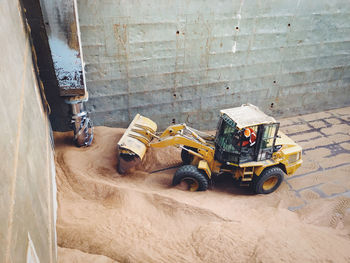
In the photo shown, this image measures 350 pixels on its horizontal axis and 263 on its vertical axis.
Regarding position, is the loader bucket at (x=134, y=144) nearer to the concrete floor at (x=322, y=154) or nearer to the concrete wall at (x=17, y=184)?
the concrete wall at (x=17, y=184)

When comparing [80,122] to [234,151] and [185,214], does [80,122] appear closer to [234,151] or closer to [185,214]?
[185,214]

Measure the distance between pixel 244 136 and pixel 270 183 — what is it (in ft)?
5.62

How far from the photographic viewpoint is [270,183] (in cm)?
743

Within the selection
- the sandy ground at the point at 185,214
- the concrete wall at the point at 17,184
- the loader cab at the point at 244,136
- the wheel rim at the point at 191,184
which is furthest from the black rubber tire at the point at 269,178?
the concrete wall at the point at 17,184

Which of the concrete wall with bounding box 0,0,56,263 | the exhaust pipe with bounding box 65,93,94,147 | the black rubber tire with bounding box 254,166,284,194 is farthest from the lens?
the exhaust pipe with bounding box 65,93,94,147

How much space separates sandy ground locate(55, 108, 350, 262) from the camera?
507 cm

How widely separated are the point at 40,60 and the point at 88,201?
11.5 feet

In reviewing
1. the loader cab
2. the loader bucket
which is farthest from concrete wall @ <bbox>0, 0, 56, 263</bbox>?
the loader cab

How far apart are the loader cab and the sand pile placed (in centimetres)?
101

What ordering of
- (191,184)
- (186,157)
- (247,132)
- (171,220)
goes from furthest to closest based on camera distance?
1. (186,157)
2. (191,184)
3. (247,132)
4. (171,220)

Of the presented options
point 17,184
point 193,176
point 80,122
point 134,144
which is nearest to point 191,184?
point 193,176

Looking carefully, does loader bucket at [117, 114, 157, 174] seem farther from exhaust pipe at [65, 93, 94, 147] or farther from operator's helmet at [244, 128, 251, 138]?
operator's helmet at [244, 128, 251, 138]

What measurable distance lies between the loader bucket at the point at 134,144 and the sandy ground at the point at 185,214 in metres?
0.42

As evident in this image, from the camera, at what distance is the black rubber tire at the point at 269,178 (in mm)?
7012
